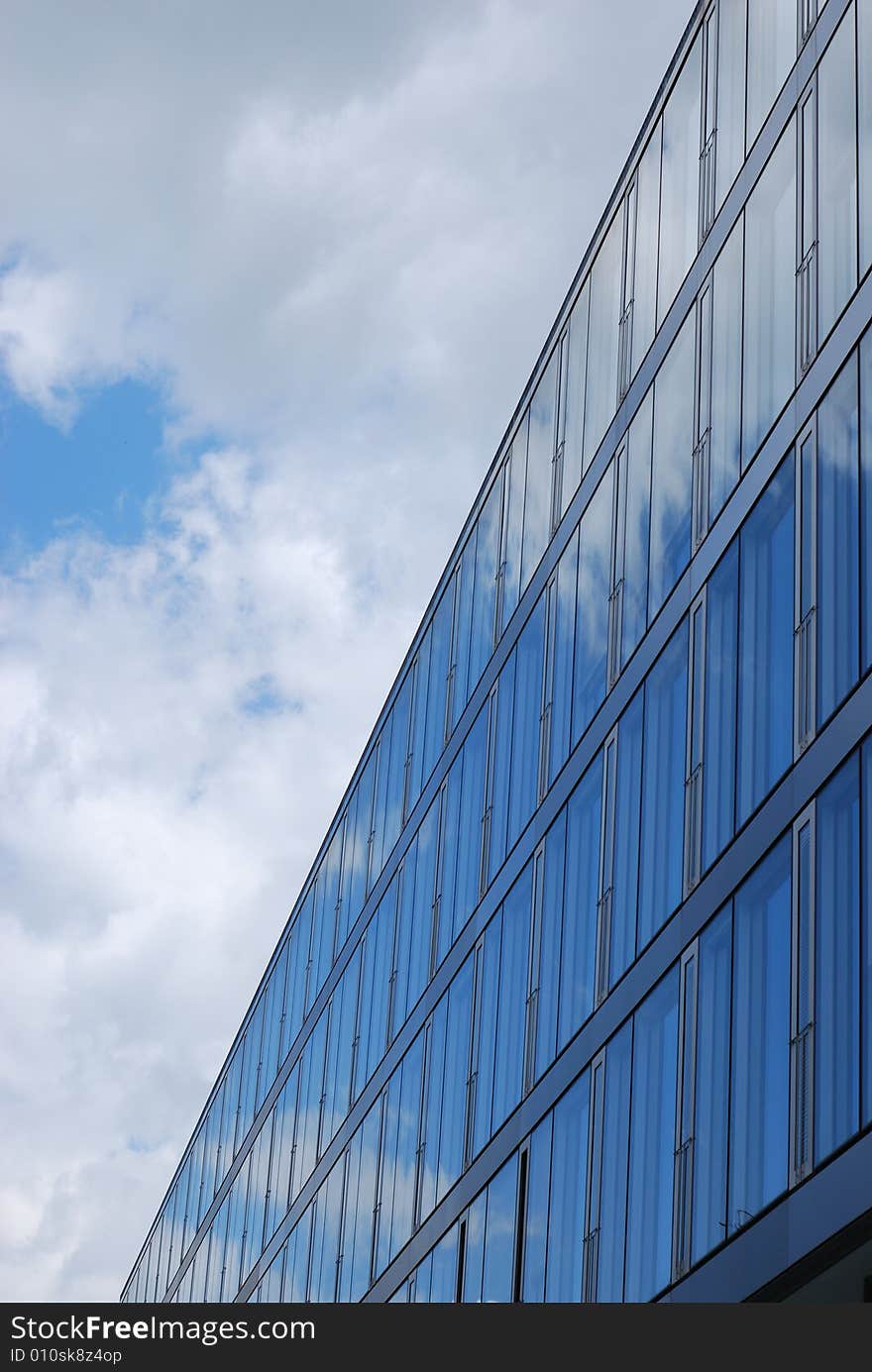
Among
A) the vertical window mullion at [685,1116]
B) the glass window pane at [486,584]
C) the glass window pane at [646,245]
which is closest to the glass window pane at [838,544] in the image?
the vertical window mullion at [685,1116]

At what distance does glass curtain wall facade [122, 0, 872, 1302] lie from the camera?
2161 centimetres

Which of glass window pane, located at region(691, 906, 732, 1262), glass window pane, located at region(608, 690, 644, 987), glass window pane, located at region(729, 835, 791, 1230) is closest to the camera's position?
glass window pane, located at region(729, 835, 791, 1230)

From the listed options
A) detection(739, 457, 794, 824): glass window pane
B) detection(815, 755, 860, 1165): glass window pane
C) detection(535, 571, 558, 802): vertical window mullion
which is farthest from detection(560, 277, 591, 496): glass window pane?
detection(815, 755, 860, 1165): glass window pane

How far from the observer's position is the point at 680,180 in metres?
31.7

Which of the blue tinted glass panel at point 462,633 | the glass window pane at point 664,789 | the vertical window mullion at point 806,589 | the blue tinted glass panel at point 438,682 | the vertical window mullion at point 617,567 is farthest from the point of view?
the blue tinted glass panel at point 438,682

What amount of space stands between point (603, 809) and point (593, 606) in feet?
13.8

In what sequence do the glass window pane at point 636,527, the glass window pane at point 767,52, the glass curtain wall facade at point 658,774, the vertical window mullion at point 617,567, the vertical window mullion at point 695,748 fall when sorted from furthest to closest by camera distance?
the vertical window mullion at point 617,567 < the glass window pane at point 636,527 < the glass window pane at point 767,52 < the vertical window mullion at point 695,748 < the glass curtain wall facade at point 658,774

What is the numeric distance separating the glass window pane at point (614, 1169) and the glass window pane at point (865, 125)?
1105 centimetres

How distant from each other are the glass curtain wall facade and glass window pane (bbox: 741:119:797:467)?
8 centimetres

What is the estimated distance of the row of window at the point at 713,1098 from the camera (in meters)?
20.0

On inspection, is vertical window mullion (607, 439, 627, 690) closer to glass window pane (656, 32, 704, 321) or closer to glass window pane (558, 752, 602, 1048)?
glass window pane (558, 752, 602, 1048)

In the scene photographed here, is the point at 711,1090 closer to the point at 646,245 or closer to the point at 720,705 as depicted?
the point at 720,705

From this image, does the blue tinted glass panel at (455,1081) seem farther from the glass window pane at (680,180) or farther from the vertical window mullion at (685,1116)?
the glass window pane at (680,180)

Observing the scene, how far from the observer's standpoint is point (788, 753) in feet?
73.8
